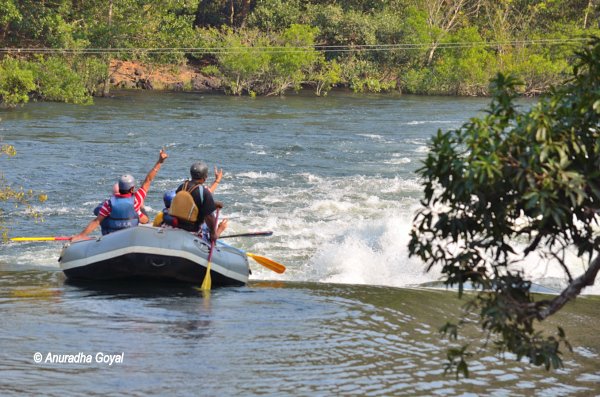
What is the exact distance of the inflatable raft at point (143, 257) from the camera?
1049 cm

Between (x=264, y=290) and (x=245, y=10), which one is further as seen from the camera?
(x=245, y=10)

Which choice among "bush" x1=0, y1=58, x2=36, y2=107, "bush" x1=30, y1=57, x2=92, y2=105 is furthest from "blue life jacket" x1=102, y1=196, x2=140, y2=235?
"bush" x1=30, y1=57, x2=92, y2=105

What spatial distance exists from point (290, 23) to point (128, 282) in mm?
37091

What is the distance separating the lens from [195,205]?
10.9m

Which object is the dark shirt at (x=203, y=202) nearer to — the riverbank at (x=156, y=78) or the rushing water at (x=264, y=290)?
the rushing water at (x=264, y=290)

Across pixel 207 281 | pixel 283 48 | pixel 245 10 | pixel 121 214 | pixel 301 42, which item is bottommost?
pixel 207 281

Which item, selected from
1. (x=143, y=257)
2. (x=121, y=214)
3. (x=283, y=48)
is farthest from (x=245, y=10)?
(x=143, y=257)

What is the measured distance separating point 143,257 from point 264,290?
151cm

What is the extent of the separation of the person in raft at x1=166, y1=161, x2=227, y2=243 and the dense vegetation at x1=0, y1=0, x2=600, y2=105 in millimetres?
23597

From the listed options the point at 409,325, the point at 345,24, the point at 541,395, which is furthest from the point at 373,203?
the point at 345,24

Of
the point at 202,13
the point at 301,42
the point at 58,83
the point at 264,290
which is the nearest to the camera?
the point at 264,290

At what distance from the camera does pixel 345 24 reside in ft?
153

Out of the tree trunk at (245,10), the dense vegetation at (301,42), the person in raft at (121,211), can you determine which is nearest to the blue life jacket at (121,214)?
the person in raft at (121,211)

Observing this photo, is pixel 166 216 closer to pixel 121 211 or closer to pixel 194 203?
pixel 194 203
